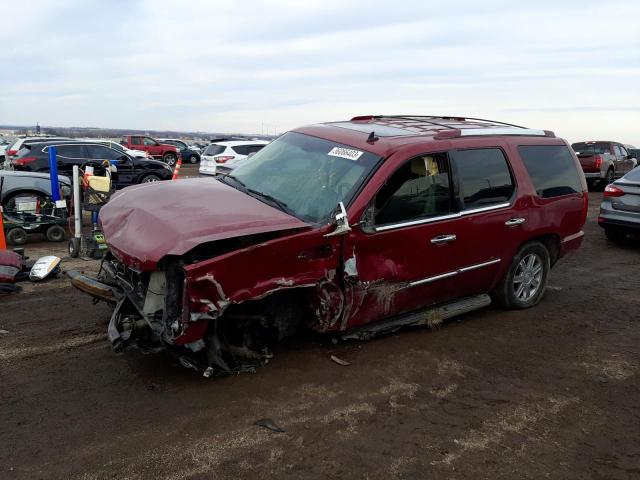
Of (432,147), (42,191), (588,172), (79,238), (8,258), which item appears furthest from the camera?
(588,172)

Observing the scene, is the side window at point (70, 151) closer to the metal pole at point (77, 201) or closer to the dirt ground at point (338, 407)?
the metal pole at point (77, 201)

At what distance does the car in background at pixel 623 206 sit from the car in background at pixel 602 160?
10869 millimetres

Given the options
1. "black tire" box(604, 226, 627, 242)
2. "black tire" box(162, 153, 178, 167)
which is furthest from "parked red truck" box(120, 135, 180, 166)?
"black tire" box(604, 226, 627, 242)

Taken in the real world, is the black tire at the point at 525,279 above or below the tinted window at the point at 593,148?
below

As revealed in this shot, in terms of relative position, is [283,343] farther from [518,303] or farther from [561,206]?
[561,206]

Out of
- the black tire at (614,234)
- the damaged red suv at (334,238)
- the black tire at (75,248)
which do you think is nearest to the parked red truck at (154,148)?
the black tire at (75,248)

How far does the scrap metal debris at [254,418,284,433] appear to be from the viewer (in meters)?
3.26

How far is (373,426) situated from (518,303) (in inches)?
113

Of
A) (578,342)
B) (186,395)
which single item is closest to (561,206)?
(578,342)

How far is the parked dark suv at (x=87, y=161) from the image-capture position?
47.7 feet

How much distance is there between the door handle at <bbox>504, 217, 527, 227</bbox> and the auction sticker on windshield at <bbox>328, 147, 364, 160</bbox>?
65.5 inches

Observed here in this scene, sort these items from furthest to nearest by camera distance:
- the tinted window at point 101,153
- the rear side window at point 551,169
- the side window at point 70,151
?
1. the tinted window at point 101,153
2. the side window at point 70,151
3. the rear side window at point 551,169

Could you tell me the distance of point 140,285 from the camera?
3818 mm

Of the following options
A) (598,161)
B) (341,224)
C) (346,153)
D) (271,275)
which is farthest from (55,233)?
(598,161)
